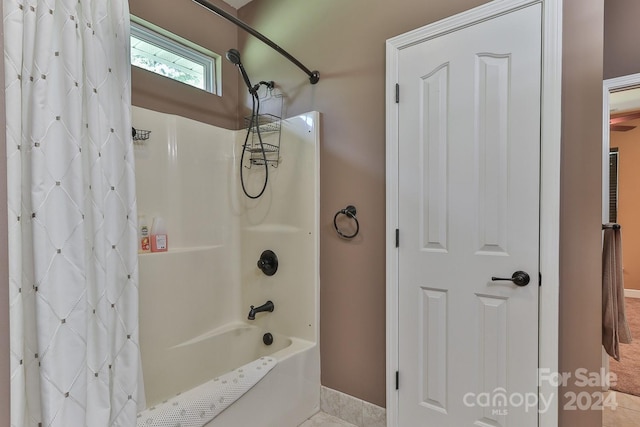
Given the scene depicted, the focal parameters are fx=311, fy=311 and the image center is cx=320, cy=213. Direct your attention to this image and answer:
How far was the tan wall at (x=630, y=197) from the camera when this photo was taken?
440cm

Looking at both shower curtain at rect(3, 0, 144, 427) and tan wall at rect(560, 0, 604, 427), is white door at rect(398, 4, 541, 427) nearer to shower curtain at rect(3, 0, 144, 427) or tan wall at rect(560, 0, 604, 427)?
tan wall at rect(560, 0, 604, 427)

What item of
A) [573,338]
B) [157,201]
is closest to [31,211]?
[157,201]

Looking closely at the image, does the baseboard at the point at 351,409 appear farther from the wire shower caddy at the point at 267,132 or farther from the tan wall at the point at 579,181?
the wire shower caddy at the point at 267,132

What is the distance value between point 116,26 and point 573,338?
2245mm

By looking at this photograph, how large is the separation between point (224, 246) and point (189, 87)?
119 centimetres

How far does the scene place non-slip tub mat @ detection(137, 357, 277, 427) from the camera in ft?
4.00

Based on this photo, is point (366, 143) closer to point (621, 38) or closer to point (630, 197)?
point (621, 38)

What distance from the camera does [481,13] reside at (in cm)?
146

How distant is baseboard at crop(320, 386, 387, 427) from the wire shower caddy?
1546 mm

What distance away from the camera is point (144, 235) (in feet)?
6.45

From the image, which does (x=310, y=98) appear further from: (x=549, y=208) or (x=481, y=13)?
(x=549, y=208)

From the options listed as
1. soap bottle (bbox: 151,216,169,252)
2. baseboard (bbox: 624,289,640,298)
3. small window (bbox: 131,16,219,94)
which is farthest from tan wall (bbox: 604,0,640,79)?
baseboard (bbox: 624,289,640,298)

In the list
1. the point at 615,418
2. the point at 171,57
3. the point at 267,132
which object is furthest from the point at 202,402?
the point at 615,418

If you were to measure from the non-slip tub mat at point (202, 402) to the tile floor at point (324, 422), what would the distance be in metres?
0.55
